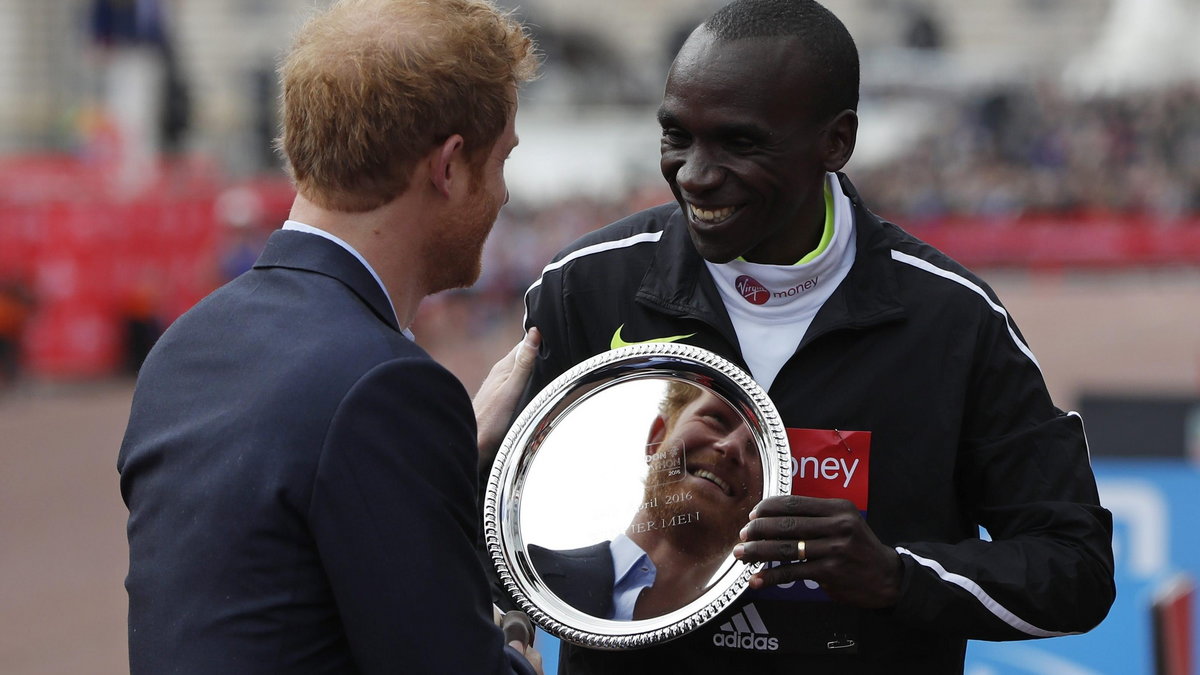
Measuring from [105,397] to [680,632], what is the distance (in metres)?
13.0

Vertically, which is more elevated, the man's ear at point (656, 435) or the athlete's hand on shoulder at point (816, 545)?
the man's ear at point (656, 435)

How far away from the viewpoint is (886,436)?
7.93 ft

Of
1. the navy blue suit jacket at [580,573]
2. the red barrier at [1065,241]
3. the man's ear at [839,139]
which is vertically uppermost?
the man's ear at [839,139]

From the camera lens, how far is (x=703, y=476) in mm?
2402

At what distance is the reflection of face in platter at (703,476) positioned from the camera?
2.36m

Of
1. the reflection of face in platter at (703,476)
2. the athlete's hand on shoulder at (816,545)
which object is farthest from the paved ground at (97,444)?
the athlete's hand on shoulder at (816,545)

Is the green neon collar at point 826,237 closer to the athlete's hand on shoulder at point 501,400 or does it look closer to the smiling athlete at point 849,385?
the smiling athlete at point 849,385

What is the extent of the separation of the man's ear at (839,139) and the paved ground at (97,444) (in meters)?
Result: 4.59

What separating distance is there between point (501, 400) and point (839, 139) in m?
0.74

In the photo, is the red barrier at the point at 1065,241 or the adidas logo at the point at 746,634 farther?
the red barrier at the point at 1065,241

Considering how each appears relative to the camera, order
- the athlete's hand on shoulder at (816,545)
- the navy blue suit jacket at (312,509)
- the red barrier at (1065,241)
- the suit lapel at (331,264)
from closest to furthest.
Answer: the navy blue suit jacket at (312,509)
the suit lapel at (331,264)
the athlete's hand on shoulder at (816,545)
the red barrier at (1065,241)

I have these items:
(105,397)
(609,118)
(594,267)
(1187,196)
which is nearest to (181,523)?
(594,267)

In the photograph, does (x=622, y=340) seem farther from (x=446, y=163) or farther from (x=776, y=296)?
(x=446, y=163)

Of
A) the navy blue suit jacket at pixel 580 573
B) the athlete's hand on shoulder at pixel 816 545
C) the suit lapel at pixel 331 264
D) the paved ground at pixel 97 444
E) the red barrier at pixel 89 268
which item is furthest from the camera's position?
the red barrier at pixel 89 268
